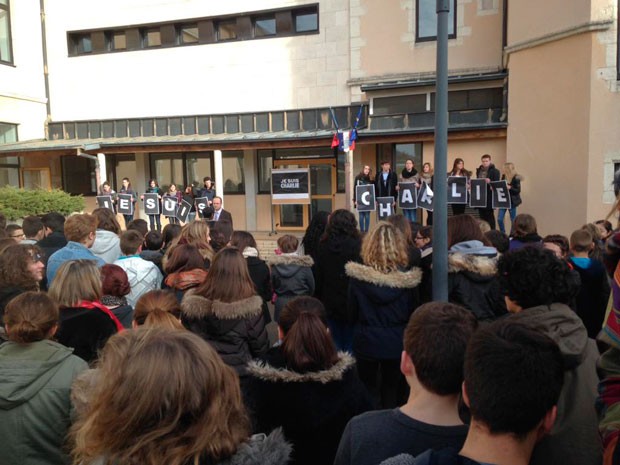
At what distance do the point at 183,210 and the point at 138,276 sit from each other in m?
10.4

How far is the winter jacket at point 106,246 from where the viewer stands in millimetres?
5375

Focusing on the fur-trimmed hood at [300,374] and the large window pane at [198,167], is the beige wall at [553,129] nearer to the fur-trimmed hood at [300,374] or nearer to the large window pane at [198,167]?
the fur-trimmed hood at [300,374]

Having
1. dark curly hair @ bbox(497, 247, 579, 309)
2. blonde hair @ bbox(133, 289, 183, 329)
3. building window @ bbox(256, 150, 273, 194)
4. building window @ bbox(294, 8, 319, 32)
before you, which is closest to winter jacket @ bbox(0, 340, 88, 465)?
blonde hair @ bbox(133, 289, 183, 329)

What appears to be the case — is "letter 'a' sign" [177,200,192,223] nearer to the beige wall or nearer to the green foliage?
the green foliage

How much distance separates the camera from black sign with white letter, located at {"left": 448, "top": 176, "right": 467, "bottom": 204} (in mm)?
11008

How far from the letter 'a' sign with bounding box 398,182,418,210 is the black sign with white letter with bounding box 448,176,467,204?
96cm

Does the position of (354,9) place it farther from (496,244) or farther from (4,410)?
(4,410)

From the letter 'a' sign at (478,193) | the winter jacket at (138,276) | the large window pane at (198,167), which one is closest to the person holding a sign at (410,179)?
the letter 'a' sign at (478,193)

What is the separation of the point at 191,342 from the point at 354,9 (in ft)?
52.4

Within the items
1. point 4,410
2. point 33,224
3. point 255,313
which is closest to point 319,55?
point 33,224

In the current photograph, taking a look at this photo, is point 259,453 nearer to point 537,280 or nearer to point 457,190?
point 537,280

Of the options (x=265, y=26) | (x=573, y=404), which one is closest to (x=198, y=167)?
(x=265, y=26)

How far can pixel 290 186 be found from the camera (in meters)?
15.6

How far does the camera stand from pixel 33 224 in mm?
5895
